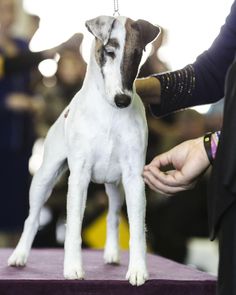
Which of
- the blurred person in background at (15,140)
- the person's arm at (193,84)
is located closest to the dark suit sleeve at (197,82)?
the person's arm at (193,84)

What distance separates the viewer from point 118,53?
1694mm

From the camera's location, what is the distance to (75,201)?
5.86ft

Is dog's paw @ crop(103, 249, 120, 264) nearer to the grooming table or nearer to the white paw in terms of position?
the grooming table

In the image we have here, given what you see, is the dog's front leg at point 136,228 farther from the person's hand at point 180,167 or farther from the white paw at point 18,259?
A: the white paw at point 18,259

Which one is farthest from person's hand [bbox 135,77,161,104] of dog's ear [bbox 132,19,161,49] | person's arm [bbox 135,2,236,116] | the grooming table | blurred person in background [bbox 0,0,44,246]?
blurred person in background [bbox 0,0,44,246]

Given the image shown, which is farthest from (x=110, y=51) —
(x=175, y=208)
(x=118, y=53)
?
(x=175, y=208)

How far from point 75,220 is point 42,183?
210mm

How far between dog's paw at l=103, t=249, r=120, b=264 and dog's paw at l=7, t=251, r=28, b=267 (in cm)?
23

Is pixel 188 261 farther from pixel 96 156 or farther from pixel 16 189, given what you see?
pixel 96 156

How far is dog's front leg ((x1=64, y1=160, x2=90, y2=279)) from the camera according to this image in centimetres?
172

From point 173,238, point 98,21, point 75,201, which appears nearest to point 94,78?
point 98,21

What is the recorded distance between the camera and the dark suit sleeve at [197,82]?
1.78m

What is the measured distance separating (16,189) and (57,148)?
6.57 feet

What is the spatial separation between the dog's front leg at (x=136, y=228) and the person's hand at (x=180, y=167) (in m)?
0.10
